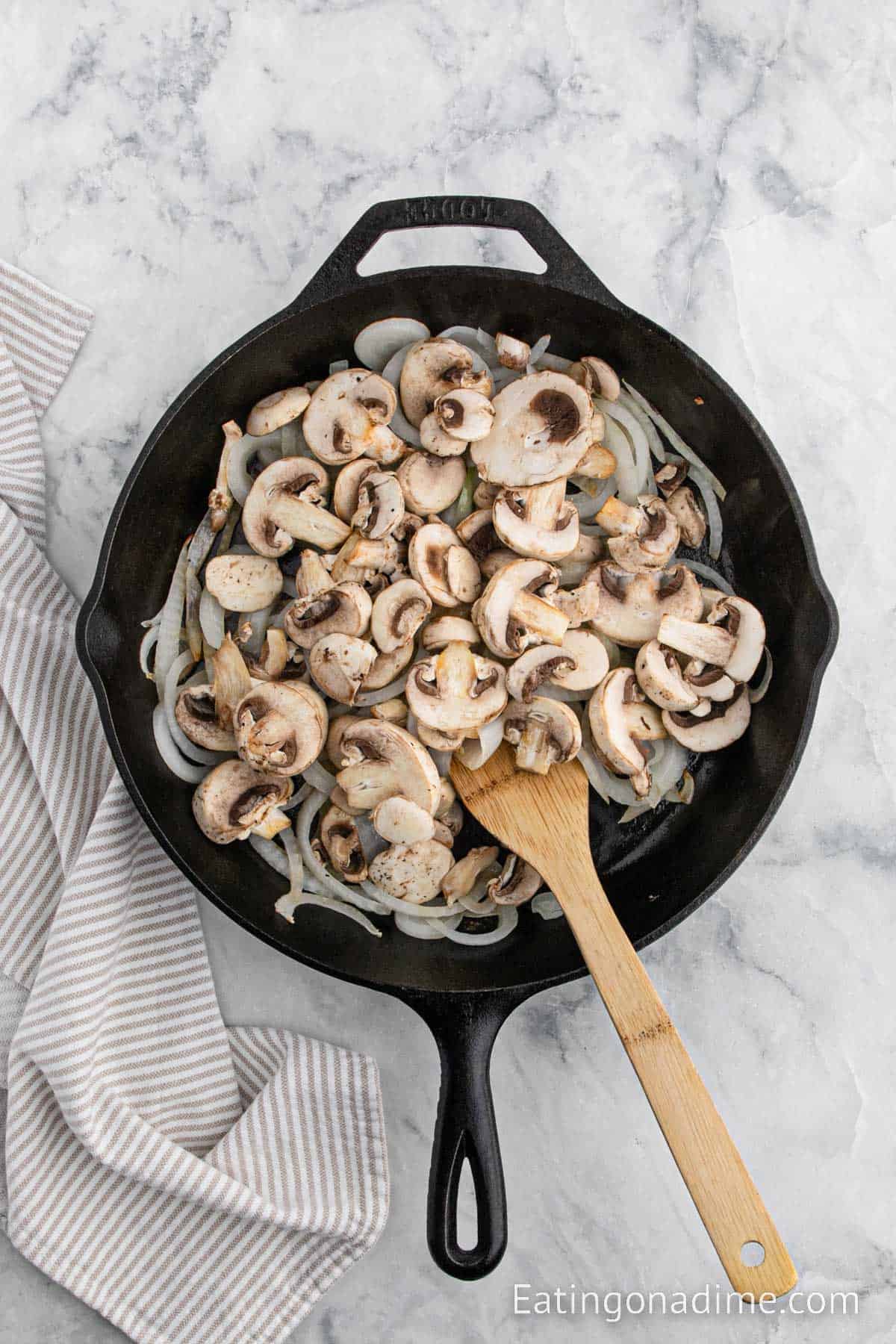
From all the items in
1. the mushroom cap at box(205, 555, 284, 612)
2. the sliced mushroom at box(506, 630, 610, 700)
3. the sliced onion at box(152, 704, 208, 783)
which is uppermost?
the sliced mushroom at box(506, 630, 610, 700)

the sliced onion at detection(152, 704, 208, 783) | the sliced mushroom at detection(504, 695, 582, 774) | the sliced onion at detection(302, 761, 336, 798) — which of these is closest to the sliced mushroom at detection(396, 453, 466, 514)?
the sliced mushroom at detection(504, 695, 582, 774)

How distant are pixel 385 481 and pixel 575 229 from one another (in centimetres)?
81

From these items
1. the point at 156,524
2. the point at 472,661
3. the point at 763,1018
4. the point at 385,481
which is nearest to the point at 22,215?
the point at 156,524

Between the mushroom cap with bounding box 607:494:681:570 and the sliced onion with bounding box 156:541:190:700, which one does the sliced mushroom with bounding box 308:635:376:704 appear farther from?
the mushroom cap with bounding box 607:494:681:570

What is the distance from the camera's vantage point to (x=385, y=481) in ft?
7.18

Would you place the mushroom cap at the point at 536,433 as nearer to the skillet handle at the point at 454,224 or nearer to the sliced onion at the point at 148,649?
the skillet handle at the point at 454,224

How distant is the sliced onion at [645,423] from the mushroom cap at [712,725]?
53 centimetres

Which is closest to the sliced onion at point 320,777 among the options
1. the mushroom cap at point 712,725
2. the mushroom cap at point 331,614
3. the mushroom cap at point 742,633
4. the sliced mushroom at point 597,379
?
the mushroom cap at point 331,614

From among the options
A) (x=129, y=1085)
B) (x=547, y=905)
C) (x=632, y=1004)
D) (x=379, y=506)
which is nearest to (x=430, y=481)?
(x=379, y=506)

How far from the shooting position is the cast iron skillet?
2.08 m

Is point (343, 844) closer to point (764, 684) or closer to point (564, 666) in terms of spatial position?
point (564, 666)

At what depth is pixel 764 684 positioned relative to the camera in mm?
2264

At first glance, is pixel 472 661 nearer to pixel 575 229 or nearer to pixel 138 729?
pixel 138 729

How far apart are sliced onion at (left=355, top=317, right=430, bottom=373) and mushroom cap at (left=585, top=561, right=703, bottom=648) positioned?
63 cm
